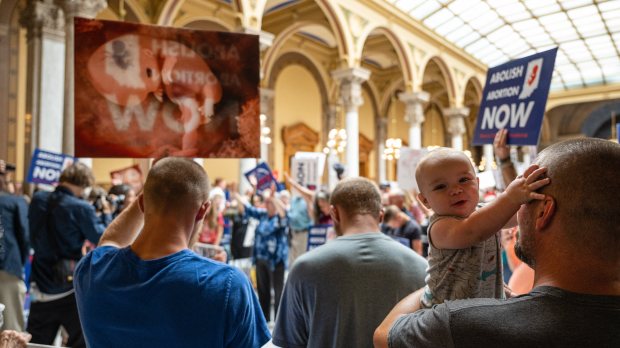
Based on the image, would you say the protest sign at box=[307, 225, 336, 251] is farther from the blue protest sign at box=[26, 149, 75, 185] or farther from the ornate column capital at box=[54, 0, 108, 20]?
the ornate column capital at box=[54, 0, 108, 20]

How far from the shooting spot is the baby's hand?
0.98 meters

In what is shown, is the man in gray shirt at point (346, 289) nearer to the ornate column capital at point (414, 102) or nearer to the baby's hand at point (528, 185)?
the baby's hand at point (528, 185)

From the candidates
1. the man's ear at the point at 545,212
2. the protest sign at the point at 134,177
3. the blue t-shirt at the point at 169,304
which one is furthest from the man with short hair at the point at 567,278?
the protest sign at the point at 134,177

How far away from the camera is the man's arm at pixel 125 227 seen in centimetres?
175

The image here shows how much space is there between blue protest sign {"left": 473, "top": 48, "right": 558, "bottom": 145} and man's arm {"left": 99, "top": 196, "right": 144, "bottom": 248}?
2.30 meters

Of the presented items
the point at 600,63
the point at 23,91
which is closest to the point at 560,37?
the point at 600,63

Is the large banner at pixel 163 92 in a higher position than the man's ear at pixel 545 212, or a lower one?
higher

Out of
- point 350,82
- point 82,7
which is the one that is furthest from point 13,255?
point 350,82

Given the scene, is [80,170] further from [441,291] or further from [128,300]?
[441,291]

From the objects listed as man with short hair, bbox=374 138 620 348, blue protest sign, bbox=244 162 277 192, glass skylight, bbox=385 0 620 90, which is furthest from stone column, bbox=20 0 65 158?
glass skylight, bbox=385 0 620 90

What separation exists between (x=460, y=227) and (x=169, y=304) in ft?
2.93

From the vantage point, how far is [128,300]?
1438mm

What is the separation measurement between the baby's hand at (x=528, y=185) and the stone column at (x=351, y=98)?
11.7 m

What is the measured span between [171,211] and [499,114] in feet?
8.39
